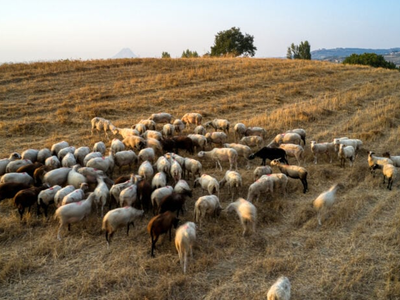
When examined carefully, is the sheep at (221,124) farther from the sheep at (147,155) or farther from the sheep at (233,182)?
the sheep at (233,182)

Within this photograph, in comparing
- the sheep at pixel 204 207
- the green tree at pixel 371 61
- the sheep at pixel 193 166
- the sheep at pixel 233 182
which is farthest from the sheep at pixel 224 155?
the green tree at pixel 371 61

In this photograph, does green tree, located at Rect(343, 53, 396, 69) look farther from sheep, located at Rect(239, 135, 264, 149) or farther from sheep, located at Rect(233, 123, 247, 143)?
sheep, located at Rect(239, 135, 264, 149)

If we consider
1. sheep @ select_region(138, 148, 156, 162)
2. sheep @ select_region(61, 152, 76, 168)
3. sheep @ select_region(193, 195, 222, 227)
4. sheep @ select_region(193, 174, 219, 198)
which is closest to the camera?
sheep @ select_region(193, 195, 222, 227)

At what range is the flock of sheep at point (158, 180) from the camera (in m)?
6.95

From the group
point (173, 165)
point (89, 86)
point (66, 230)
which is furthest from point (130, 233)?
point (89, 86)

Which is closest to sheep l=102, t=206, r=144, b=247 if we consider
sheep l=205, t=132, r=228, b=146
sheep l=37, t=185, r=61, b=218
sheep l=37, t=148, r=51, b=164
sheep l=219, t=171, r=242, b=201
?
sheep l=37, t=185, r=61, b=218

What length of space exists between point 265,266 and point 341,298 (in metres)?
1.32

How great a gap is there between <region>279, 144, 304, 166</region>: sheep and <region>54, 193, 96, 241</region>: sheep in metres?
6.63

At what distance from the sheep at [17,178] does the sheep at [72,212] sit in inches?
87.9

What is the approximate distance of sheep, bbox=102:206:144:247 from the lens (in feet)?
21.7

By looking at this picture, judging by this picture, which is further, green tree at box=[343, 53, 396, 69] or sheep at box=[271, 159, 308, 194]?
green tree at box=[343, 53, 396, 69]

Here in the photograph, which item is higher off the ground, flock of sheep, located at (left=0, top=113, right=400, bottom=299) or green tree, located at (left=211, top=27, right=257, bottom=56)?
green tree, located at (left=211, top=27, right=257, bottom=56)

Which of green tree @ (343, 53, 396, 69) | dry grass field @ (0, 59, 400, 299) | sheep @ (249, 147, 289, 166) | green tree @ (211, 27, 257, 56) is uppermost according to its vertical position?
green tree @ (211, 27, 257, 56)

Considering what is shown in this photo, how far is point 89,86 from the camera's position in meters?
21.8
